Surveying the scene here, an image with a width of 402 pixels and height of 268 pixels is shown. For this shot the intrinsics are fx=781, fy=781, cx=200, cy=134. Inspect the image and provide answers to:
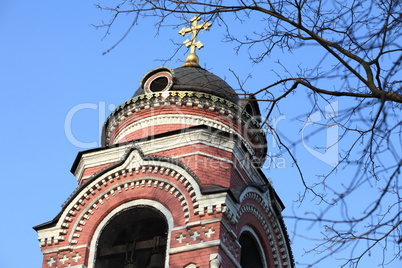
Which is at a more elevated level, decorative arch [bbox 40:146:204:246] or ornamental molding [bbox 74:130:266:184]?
ornamental molding [bbox 74:130:266:184]

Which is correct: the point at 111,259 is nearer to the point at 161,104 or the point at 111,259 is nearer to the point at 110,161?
the point at 110,161

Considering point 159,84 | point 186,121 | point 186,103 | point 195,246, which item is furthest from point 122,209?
point 159,84

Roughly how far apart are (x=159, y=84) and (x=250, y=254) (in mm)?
3899

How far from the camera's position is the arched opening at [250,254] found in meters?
13.9

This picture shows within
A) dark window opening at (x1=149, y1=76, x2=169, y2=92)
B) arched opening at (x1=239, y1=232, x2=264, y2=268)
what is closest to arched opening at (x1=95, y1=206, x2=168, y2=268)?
arched opening at (x1=239, y1=232, x2=264, y2=268)

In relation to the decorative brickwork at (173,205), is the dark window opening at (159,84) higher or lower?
higher

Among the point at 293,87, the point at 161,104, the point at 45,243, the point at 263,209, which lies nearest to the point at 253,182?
the point at 263,209

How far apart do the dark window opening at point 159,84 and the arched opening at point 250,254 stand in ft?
11.7

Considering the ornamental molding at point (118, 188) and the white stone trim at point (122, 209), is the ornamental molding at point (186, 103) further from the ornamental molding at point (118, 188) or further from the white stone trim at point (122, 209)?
the white stone trim at point (122, 209)

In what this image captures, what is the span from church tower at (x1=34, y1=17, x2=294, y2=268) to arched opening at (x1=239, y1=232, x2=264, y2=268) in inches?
0.8

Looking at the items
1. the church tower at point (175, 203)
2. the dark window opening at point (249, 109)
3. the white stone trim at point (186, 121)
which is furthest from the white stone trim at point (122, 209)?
the dark window opening at point (249, 109)

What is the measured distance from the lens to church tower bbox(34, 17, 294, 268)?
1250 cm

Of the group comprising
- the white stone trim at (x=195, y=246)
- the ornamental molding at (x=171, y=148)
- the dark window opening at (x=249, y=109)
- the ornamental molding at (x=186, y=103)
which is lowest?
the white stone trim at (x=195, y=246)

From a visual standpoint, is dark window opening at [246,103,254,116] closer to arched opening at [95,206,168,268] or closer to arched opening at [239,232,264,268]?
arched opening at [239,232,264,268]
